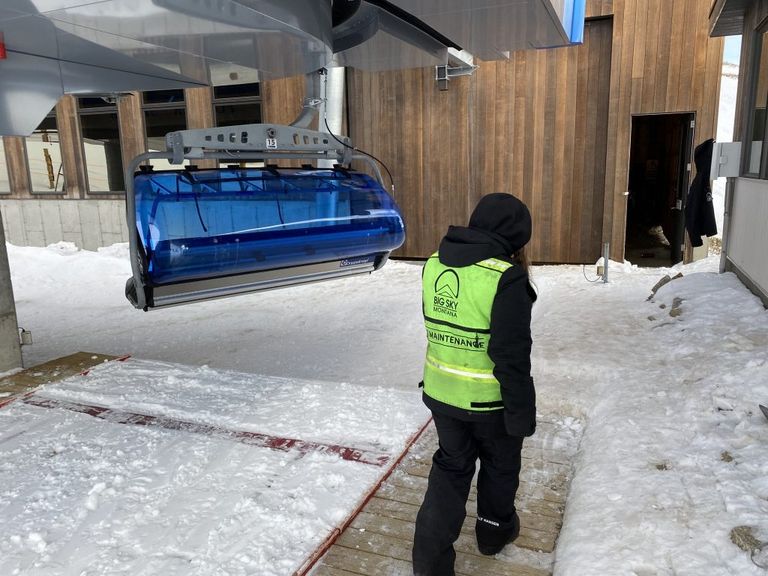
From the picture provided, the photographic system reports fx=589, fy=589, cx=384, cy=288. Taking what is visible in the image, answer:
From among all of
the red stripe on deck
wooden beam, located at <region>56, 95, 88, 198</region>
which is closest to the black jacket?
the red stripe on deck

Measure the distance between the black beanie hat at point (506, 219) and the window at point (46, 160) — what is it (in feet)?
40.9

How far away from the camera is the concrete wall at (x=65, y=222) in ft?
39.1

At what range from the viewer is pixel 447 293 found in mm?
2299

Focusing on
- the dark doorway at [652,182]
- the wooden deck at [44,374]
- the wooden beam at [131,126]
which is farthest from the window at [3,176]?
the dark doorway at [652,182]

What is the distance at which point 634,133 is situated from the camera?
452 inches

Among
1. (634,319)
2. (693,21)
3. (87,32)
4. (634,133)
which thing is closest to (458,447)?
(87,32)

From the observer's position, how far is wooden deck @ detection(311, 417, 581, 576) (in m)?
2.48

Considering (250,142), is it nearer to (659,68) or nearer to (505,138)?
(505,138)

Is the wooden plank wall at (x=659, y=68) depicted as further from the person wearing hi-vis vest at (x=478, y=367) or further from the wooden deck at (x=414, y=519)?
the person wearing hi-vis vest at (x=478, y=367)

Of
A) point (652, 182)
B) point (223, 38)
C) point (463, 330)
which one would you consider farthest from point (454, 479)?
point (652, 182)

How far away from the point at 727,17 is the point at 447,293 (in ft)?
21.2

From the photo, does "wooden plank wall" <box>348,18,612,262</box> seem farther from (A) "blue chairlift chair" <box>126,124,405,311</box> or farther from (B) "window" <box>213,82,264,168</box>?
(A) "blue chairlift chair" <box>126,124,405,311</box>

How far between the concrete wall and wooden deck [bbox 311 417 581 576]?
10288 millimetres

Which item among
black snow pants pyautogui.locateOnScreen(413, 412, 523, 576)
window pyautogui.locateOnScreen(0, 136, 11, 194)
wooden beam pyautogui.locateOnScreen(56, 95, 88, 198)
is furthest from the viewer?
window pyautogui.locateOnScreen(0, 136, 11, 194)
